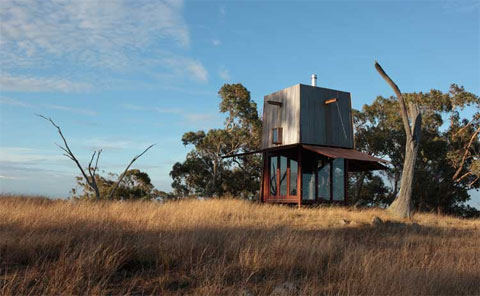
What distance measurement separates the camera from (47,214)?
883 cm

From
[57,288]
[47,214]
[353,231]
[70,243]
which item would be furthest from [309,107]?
[57,288]

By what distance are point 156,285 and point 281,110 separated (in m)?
15.6

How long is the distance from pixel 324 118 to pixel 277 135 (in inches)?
97.1

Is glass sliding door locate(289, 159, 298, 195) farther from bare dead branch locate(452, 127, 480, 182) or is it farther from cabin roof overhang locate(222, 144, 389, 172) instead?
bare dead branch locate(452, 127, 480, 182)

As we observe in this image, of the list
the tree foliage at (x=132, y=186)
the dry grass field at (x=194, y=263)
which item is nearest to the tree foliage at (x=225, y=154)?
the tree foliage at (x=132, y=186)

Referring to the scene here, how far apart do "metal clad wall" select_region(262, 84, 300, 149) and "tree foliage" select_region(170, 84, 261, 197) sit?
238 inches

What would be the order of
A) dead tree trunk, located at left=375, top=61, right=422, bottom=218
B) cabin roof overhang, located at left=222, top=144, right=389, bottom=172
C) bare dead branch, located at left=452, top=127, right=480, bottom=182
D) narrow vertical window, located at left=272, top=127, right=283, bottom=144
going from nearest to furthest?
dead tree trunk, located at left=375, top=61, right=422, bottom=218 < cabin roof overhang, located at left=222, top=144, right=389, bottom=172 < narrow vertical window, located at left=272, top=127, right=283, bottom=144 < bare dead branch, located at left=452, top=127, right=480, bottom=182

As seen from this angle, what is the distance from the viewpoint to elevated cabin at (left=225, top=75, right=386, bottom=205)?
18.3 m

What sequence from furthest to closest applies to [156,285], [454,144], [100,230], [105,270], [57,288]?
[454,144]
[100,230]
[105,270]
[156,285]
[57,288]

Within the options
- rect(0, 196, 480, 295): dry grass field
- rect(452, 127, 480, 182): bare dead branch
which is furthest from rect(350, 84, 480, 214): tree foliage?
rect(0, 196, 480, 295): dry grass field

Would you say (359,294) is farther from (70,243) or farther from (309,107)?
(309,107)

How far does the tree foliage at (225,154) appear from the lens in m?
27.0

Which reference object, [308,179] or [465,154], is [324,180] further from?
[465,154]

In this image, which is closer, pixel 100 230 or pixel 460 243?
pixel 100 230
